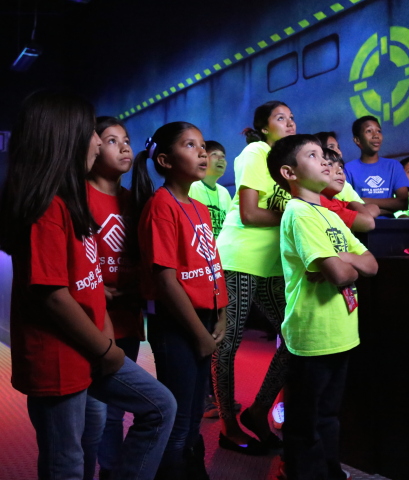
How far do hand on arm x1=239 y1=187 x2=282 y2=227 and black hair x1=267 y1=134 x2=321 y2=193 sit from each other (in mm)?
134

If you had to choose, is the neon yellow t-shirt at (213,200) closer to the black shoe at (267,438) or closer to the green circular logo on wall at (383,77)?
the black shoe at (267,438)

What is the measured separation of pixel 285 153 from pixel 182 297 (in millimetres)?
616

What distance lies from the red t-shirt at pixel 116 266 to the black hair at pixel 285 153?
541mm

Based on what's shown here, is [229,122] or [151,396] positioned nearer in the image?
[151,396]

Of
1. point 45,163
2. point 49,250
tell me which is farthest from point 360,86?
point 49,250

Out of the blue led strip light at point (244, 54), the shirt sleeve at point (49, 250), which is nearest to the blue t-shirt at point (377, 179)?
the blue led strip light at point (244, 54)

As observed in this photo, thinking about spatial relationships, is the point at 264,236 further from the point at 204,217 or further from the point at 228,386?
the point at 228,386

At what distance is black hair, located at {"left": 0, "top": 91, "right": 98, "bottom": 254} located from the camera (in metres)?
1.09

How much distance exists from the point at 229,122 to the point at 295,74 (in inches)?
39.6

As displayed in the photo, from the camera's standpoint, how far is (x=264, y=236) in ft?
6.48

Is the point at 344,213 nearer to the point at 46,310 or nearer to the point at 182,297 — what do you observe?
the point at 182,297

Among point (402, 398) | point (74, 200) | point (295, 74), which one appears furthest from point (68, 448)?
point (295, 74)

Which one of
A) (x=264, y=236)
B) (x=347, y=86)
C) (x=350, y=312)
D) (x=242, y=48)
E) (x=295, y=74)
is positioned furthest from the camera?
(x=242, y=48)

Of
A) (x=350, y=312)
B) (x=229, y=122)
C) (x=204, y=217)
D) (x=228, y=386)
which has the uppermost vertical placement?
(x=229, y=122)
